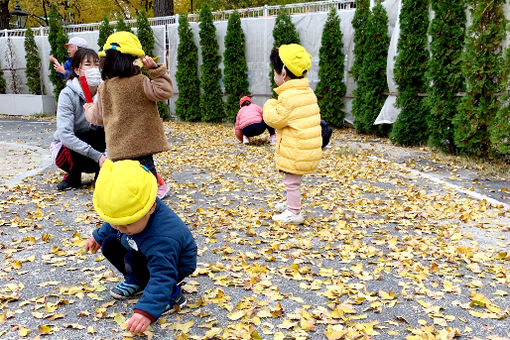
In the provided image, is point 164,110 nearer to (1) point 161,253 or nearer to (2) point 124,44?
(2) point 124,44

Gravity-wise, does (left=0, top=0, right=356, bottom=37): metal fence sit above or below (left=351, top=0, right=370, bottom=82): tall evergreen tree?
above

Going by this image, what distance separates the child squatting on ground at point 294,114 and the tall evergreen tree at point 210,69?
28.1ft

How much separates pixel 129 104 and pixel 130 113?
82mm

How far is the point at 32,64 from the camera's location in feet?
51.3

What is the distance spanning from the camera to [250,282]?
10.1 ft

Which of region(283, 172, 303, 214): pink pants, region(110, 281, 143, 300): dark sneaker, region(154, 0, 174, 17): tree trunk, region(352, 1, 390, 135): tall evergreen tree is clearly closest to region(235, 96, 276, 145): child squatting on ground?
region(352, 1, 390, 135): tall evergreen tree

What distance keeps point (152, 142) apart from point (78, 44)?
1.91 m

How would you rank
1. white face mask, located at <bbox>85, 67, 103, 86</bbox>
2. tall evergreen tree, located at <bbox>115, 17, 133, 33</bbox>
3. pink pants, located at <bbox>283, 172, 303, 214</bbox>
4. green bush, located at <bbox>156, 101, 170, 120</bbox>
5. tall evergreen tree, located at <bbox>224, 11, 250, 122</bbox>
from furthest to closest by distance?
tall evergreen tree, located at <bbox>115, 17, 133, 33</bbox> < green bush, located at <bbox>156, 101, 170, 120</bbox> < tall evergreen tree, located at <bbox>224, 11, 250, 122</bbox> < white face mask, located at <bbox>85, 67, 103, 86</bbox> < pink pants, located at <bbox>283, 172, 303, 214</bbox>

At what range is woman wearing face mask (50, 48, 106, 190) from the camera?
4961 millimetres

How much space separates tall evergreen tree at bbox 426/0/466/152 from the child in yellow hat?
5155 millimetres

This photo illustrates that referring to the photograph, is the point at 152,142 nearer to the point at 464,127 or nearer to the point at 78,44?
the point at 78,44

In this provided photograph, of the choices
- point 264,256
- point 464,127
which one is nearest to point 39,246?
point 264,256

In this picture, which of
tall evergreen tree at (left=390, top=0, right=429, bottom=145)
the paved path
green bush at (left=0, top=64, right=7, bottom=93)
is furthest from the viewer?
green bush at (left=0, top=64, right=7, bottom=93)

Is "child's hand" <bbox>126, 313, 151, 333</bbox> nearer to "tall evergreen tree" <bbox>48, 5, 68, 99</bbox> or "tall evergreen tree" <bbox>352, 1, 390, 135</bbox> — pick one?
"tall evergreen tree" <bbox>352, 1, 390, 135</bbox>
